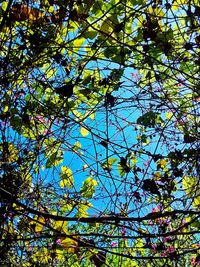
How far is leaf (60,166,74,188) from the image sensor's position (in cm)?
202

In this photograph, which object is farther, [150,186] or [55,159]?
[55,159]

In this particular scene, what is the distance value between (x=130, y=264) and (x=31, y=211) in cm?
61

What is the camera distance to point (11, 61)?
192cm

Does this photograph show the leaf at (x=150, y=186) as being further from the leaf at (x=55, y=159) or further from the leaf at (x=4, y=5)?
the leaf at (x=4, y=5)

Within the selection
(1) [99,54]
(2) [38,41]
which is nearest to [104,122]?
(1) [99,54]

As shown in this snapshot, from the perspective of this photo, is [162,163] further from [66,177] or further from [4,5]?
[4,5]

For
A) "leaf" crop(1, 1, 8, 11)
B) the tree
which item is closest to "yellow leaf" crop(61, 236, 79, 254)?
the tree

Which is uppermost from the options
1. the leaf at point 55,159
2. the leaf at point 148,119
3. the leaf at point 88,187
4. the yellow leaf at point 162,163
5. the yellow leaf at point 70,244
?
the leaf at point 148,119

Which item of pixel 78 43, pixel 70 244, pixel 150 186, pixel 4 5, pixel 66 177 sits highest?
pixel 4 5

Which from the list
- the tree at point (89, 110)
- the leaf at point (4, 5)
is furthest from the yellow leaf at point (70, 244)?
the leaf at point (4, 5)

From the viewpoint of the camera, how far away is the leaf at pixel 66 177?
6.62 feet

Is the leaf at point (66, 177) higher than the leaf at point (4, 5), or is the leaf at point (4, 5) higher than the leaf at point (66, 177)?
the leaf at point (4, 5)

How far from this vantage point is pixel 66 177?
1.98 m

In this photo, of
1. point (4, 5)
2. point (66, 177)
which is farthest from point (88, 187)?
point (4, 5)
